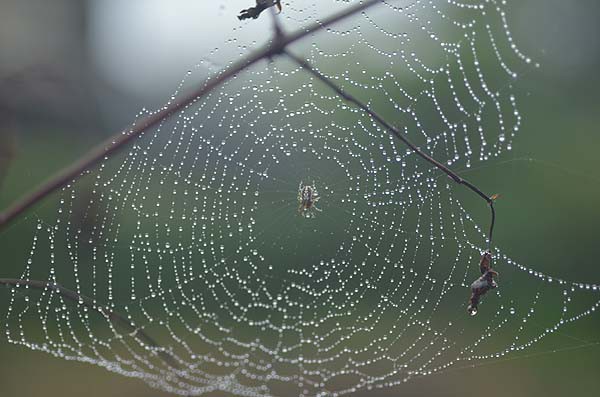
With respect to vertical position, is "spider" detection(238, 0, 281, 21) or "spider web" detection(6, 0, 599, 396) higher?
"spider web" detection(6, 0, 599, 396)

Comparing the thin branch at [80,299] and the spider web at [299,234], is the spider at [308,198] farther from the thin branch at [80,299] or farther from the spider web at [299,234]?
the thin branch at [80,299]

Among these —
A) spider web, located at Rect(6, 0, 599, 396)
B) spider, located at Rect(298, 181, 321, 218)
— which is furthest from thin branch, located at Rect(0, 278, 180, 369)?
spider, located at Rect(298, 181, 321, 218)

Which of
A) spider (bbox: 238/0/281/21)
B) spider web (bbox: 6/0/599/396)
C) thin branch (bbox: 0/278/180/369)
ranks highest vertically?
spider web (bbox: 6/0/599/396)

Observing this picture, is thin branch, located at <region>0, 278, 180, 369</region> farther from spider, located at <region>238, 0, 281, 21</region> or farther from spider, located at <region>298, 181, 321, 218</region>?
spider, located at <region>298, 181, 321, 218</region>

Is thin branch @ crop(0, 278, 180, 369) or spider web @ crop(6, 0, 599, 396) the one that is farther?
spider web @ crop(6, 0, 599, 396)

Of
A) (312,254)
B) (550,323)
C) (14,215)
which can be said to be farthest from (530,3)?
(14,215)

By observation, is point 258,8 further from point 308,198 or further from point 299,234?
point 299,234

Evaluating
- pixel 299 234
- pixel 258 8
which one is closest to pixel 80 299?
pixel 258 8

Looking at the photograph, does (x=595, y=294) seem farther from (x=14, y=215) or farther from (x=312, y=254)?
(x=14, y=215)
